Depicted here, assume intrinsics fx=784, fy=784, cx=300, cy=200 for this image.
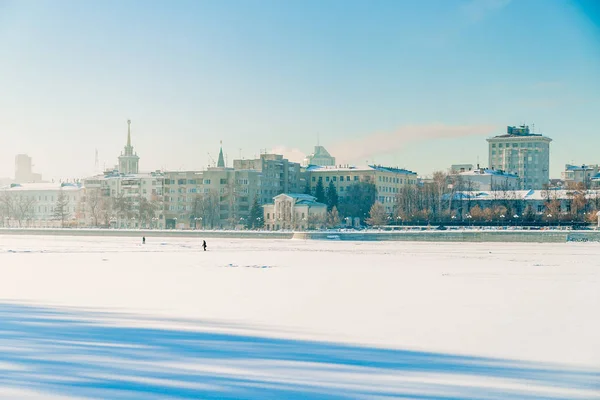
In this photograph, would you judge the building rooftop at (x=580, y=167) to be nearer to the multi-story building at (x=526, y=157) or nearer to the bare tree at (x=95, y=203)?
the multi-story building at (x=526, y=157)

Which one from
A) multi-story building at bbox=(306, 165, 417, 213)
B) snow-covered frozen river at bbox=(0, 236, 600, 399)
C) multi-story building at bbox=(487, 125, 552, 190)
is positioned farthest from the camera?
multi-story building at bbox=(487, 125, 552, 190)

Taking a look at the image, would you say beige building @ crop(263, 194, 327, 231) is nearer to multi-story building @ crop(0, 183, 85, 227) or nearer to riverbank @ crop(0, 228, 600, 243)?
riverbank @ crop(0, 228, 600, 243)

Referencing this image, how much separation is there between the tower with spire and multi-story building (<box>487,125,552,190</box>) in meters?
83.8

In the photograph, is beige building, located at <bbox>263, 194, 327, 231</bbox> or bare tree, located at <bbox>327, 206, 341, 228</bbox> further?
beige building, located at <bbox>263, 194, 327, 231</bbox>

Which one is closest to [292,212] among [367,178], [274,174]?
[274,174]

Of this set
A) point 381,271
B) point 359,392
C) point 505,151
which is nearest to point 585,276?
point 381,271

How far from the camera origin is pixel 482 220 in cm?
9519

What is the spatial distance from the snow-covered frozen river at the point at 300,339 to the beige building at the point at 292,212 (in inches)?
3246

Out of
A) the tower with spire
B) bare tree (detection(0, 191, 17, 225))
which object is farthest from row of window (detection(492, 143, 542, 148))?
bare tree (detection(0, 191, 17, 225))

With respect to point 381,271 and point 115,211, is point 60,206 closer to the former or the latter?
point 115,211

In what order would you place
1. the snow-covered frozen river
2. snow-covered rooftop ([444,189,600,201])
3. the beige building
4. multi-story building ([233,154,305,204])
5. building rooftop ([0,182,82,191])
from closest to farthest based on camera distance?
the snow-covered frozen river
the beige building
snow-covered rooftop ([444,189,600,201])
multi-story building ([233,154,305,204])
building rooftop ([0,182,82,191])

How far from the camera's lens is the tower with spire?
161 meters

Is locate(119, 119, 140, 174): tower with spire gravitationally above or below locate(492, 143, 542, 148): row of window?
below

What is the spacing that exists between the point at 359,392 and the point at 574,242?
59682mm
